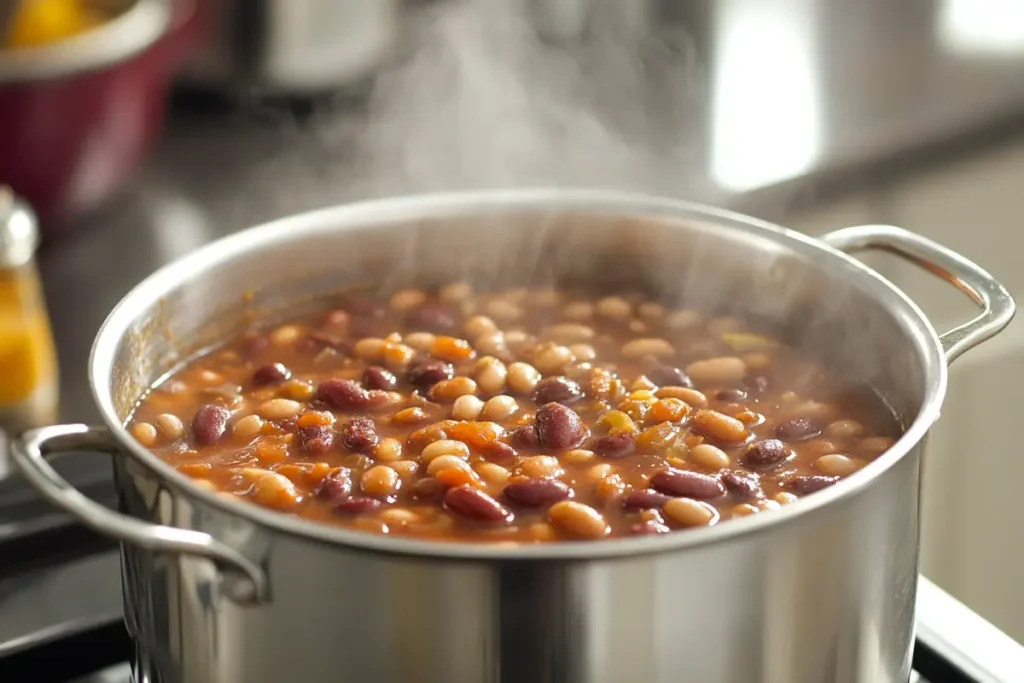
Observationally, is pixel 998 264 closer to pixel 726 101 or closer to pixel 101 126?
pixel 726 101

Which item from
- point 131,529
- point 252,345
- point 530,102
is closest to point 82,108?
point 252,345

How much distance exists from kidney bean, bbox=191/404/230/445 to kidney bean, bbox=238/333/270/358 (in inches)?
4.4

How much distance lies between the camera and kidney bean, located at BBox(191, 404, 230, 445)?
1055 millimetres

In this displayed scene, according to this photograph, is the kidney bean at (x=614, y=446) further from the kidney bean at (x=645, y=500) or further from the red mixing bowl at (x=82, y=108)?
the red mixing bowl at (x=82, y=108)

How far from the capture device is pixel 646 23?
7.68 feet

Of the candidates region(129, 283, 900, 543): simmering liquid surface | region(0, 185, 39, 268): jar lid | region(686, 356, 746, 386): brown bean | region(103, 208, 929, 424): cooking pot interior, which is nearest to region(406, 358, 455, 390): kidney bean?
region(129, 283, 900, 543): simmering liquid surface

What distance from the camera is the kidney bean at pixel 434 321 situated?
123 centimetres

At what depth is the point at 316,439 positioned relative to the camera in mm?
1038

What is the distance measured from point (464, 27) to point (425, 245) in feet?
3.79

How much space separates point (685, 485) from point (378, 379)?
0.30 m

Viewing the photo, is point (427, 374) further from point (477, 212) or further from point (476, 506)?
point (476, 506)

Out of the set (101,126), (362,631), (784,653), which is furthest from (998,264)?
(362,631)

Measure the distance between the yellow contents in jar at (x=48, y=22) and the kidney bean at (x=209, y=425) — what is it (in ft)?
2.48

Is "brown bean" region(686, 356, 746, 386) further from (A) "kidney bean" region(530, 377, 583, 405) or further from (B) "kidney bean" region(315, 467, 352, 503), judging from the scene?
(B) "kidney bean" region(315, 467, 352, 503)
